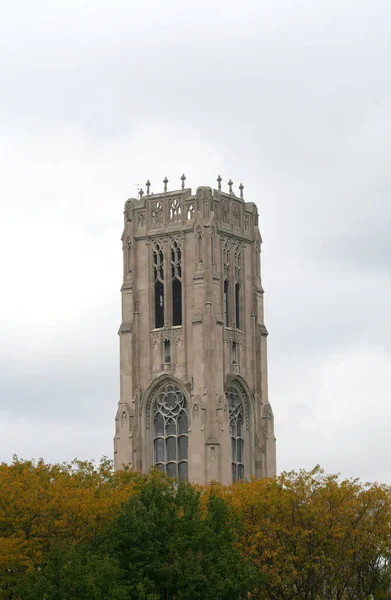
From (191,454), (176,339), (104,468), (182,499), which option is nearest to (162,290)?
(176,339)

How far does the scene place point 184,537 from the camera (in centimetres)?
8494

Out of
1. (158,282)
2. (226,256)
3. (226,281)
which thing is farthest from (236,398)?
(226,256)

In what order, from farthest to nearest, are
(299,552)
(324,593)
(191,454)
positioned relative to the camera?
1. (191,454)
2. (324,593)
3. (299,552)

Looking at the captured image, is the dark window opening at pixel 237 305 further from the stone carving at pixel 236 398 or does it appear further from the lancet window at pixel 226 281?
the stone carving at pixel 236 398

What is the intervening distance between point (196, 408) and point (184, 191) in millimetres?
16029

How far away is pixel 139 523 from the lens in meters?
85.0

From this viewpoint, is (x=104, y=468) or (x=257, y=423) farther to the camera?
(x=257, y=423)

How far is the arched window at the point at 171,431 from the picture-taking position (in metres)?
129

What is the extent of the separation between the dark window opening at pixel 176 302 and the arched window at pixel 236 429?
6116mm

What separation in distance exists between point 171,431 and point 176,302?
9.14 metres

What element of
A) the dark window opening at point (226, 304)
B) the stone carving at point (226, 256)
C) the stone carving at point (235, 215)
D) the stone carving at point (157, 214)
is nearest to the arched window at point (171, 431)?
the dark window opening at point (226, 304)

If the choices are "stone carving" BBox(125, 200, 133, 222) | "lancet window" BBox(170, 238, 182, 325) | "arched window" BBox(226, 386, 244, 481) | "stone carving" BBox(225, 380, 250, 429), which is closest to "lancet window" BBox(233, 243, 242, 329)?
"lancet window" BBox(170, 238, 182, 325)

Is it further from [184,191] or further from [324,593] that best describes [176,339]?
[324,593]

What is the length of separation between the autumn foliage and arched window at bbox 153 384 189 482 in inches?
1000
